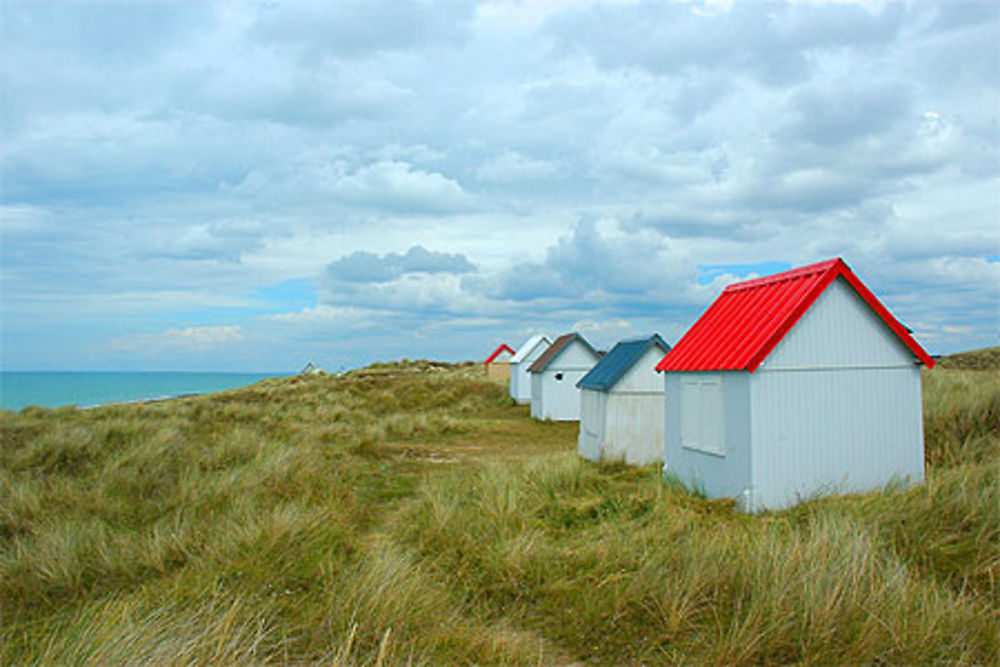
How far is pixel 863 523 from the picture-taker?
7.47 m

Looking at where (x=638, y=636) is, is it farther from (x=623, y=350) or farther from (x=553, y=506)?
(x=623, y=350)

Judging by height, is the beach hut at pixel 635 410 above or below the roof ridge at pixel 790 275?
below

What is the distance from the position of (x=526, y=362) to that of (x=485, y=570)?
28.9m

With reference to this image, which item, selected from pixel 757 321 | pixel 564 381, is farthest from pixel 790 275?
pixel 564 381

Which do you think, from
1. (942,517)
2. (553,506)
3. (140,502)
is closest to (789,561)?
(942,517)

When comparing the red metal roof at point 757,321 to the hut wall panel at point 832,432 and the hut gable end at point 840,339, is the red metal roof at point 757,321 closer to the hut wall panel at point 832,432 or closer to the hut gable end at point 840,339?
the hut gable end at point 840,339

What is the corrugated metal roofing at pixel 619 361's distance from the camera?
15170 mm

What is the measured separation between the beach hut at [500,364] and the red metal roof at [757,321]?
34525 millimetres

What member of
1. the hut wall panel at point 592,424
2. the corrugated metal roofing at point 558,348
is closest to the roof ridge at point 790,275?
the hut wall panel at point 592,424

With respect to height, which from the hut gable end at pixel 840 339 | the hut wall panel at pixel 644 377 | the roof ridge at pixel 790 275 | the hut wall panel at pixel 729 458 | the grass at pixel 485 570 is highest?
the roof ridge at pixel 790 275

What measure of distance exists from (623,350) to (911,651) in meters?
11.8

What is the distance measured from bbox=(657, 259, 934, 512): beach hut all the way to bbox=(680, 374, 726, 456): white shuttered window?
0.03m

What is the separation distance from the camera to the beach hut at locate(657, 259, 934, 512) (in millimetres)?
9539

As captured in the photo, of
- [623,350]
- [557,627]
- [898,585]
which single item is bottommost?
[557,627]
